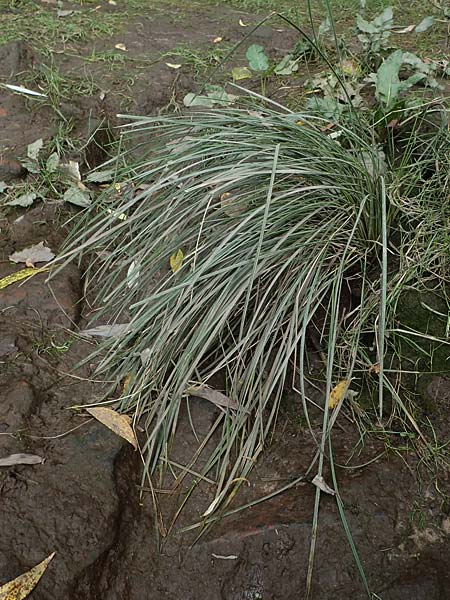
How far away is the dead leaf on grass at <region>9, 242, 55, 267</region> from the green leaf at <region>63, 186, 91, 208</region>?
285 millimetres

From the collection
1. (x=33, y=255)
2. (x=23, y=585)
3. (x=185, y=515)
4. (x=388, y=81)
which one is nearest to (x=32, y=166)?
(x=33, y=255)

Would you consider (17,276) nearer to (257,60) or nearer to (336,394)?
(336,394)

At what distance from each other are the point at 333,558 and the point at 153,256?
95 cm

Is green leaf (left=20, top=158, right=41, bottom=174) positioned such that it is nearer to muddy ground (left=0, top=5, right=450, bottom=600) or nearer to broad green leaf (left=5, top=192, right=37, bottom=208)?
broad green leaf (left=5, top=192, right=37, bottom=208)

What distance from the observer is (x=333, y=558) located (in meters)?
1.77

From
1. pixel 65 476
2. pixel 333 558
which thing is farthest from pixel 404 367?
pixel 65 476

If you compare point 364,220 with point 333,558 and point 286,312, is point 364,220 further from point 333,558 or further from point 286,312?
point 333,558

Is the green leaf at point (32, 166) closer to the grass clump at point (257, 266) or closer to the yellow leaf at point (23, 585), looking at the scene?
the grass clump at point (257, 266)

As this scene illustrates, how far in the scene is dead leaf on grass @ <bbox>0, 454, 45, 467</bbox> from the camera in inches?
73.7

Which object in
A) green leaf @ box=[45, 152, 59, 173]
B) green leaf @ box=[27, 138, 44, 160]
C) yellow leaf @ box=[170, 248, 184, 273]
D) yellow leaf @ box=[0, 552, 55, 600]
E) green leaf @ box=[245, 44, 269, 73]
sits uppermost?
green leaf @ box=[245, 44, 269, 73]

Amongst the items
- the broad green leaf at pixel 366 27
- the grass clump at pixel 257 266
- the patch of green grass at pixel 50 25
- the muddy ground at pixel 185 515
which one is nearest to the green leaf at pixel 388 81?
the grass clump at pixel 257 266

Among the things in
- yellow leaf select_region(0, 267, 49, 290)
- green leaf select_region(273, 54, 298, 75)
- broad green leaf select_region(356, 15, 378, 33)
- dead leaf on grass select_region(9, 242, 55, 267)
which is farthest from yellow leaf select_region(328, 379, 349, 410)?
green leaf select_region(273, 54, 298, 75)

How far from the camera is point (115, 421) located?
2037 millimetres

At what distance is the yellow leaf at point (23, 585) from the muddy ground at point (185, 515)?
0.05ft
